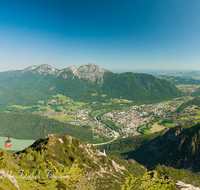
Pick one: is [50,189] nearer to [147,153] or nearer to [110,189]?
[110,189]

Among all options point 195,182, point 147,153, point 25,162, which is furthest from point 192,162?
point 25,162

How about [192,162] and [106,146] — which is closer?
[192,162]

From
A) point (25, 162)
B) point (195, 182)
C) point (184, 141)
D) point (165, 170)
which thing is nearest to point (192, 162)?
point (184, 141)

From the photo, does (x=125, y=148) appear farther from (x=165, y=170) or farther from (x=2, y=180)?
(x=2, y=180)

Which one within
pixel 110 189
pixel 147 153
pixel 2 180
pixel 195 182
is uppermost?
pixel 2 180

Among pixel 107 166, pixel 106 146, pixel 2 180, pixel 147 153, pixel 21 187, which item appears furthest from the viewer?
pixel 106 146

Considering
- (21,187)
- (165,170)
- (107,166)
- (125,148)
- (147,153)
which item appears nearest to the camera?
(21,187)

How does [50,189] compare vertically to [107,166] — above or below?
above

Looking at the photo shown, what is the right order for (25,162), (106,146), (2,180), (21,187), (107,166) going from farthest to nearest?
(106,146) → (107,166) → (25,162) → (21,187) → (2,180)

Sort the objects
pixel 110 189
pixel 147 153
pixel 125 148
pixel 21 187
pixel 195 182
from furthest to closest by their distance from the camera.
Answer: pixel 125 148
pixel 147 153
pixel 195 182
pixel 110 189
pixel 21 187
